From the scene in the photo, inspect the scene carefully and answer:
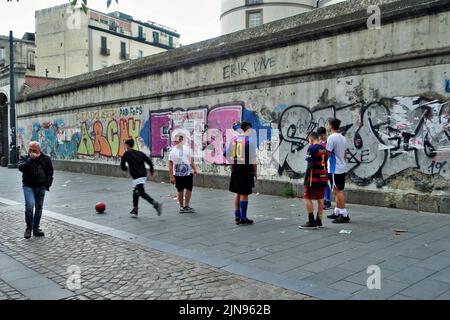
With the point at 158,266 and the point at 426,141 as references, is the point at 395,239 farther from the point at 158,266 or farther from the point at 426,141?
the point at 158,266

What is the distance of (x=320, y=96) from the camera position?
10102mm

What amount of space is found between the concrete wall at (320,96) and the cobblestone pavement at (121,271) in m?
5.20

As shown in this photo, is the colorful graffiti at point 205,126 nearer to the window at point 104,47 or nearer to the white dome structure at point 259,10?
the white dome structure at point 259,10

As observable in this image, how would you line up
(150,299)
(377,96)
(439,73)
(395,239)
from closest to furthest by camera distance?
(150,299) < (395,239) < (439,73) < (377,96)

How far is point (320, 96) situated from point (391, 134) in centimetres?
197

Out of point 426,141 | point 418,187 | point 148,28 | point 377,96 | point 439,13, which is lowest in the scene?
point 418,187

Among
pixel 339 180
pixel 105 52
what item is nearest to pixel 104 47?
pixel 105 52

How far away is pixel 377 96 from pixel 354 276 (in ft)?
17.5

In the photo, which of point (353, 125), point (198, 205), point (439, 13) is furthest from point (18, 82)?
point (439, 13)

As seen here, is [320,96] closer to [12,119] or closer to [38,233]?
[38,233]

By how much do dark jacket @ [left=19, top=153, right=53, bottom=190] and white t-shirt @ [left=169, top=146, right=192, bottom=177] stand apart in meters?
2.60

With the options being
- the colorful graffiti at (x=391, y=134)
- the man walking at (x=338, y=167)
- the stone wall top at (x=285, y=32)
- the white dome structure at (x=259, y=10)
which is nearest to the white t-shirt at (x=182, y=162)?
the man walking at (x=338, y=167)

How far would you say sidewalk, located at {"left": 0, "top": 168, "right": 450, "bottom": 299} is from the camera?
15.1ft

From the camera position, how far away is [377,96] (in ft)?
29.7
